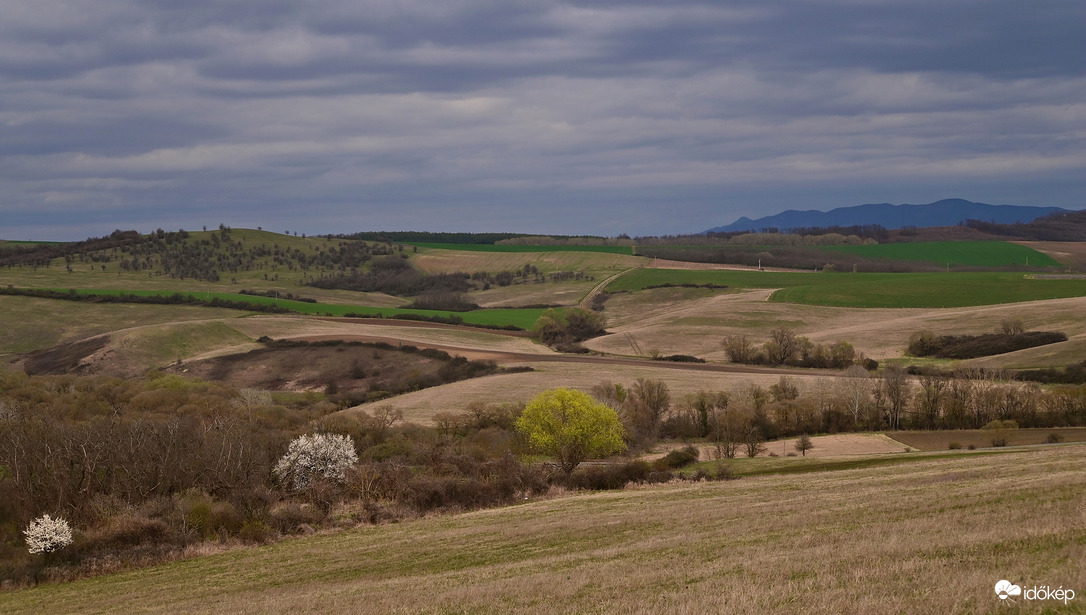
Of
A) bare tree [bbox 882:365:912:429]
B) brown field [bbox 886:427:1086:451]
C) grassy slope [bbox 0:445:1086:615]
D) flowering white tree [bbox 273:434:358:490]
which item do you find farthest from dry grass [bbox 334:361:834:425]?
grassy slope [bbox 0:445:1086:615]

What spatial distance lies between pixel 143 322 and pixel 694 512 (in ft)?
370

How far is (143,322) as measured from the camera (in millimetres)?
121625

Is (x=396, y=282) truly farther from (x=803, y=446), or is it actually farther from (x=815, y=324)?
(x=803, y=446)

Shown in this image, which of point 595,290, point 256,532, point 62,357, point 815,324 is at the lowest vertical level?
point 62,357

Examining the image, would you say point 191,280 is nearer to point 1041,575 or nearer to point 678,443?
point 678,443

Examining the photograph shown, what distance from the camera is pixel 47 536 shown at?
31.8 metres

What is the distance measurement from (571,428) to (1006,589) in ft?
127

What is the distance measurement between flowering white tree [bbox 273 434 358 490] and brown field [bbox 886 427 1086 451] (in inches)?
1332

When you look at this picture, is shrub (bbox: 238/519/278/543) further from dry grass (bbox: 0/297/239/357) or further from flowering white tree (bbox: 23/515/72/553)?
dry grass (bbox: 0/297/239/357)

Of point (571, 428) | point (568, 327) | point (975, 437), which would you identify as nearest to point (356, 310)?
point (568, 327)

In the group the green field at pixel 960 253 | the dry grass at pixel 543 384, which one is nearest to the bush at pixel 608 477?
the dry grass at pixel 543 384

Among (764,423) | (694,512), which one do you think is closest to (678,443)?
(764,423)

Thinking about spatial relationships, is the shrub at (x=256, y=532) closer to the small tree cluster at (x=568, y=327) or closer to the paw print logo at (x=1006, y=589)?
the paw print logo at (x=1006, y=589)

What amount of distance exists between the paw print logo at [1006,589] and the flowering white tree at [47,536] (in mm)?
31484
